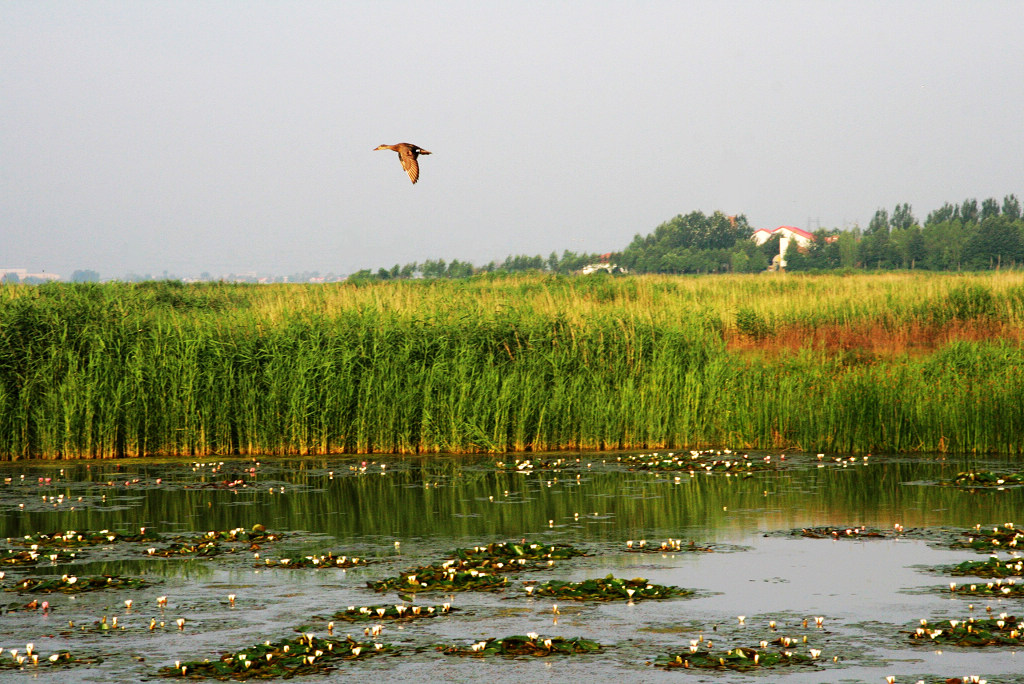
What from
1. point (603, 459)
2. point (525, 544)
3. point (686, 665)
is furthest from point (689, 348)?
point (686, 665)

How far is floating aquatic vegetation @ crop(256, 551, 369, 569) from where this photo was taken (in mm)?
9289

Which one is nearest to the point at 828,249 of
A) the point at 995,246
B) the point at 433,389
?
the point at 995,246

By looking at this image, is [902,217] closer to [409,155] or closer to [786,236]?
[786,236]

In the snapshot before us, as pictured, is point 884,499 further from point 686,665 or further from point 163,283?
point 163,283

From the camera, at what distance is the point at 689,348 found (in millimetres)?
18156

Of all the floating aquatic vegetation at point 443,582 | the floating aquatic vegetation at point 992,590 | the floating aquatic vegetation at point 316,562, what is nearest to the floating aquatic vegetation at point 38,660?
the floating aquatic vegetation at point 443,582

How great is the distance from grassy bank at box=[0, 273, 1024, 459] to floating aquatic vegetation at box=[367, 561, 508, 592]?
8.05 meters

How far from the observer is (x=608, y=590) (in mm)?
8070

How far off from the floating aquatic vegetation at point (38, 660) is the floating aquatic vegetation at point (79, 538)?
3.71 meters

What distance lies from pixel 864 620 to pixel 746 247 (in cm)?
10856

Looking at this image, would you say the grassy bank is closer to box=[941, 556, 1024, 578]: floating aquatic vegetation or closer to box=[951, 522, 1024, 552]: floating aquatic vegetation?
box=[951, 522, 1024, 552]: floating aquatic vegetation

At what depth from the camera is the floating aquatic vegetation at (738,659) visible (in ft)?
20.7

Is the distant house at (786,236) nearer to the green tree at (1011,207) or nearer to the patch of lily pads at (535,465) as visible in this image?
the green tree at (1011,207)

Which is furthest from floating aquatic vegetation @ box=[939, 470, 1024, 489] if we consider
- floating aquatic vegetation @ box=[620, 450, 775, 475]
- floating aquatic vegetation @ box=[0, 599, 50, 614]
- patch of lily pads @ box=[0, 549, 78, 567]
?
floating aquatic vegetation @ box=[0, 599, 50, 614]
